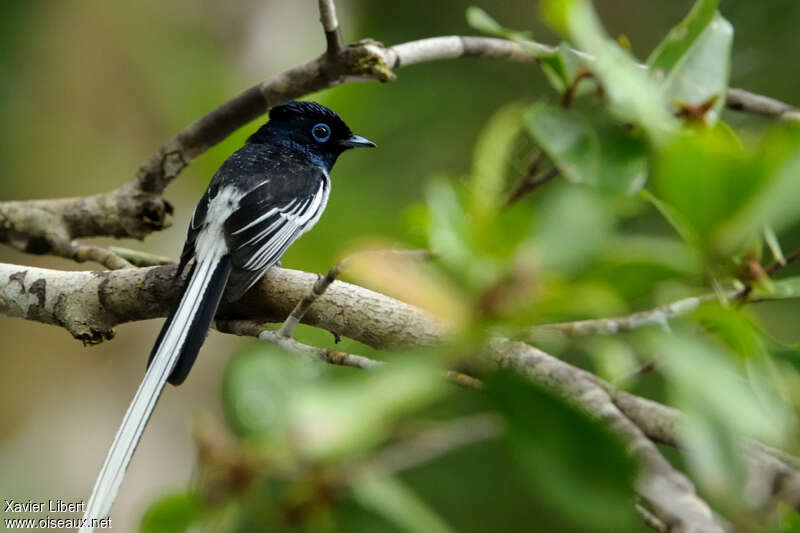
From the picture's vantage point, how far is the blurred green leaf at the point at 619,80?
89cm

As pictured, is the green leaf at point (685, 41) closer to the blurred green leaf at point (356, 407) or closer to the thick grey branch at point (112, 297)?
the blurred green leaf at point (356, 407)

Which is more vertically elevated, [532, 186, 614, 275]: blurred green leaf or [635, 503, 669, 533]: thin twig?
[532, 186, 614, 275]: blurred green leaf

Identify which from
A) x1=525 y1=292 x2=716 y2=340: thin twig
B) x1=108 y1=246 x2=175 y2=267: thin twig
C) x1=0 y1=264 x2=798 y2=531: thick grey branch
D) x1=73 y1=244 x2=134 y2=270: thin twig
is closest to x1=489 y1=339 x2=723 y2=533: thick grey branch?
x1=0 y1=264 x2=798 y2=531: thick grey branch

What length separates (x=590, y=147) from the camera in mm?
982

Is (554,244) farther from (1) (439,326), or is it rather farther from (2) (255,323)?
(2) (255,323)

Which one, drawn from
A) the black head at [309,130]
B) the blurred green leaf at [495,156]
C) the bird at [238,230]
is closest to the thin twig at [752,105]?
the bird at [238,230]

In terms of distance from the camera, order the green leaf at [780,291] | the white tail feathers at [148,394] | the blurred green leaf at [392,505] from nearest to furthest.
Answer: the blurred green leaf at [392,505]
the green leaf at [780,291]
the white tail feathers at [148,394]

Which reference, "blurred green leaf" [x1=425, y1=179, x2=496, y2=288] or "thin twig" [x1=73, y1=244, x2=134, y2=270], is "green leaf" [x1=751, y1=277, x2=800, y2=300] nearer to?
"blurred green leaf" [x1=425, y1=179, x2=496, y2=288]

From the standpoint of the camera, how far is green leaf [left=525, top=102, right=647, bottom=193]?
0.94 m

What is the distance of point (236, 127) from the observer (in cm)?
292

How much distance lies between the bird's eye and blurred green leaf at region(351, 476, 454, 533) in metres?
3.14

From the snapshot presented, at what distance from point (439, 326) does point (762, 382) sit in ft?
3.40

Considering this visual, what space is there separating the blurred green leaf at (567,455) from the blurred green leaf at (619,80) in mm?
317

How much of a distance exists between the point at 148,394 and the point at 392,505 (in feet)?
4.00
